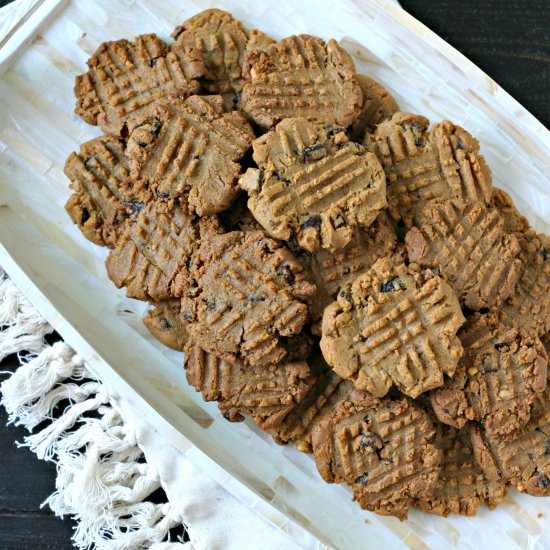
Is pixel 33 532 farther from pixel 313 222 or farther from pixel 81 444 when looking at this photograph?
pixel 313 222

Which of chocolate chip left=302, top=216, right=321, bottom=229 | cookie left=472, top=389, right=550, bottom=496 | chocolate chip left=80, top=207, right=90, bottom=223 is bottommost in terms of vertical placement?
cookie left=472, top=389, right=550, bottom=496

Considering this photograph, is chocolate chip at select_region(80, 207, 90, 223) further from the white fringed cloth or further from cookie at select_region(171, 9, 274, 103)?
cookie at select_region(171, 9, 274, 103)

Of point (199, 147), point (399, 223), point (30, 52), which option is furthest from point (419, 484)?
point (30, 52)

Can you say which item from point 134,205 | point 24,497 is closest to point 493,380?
point 134,205

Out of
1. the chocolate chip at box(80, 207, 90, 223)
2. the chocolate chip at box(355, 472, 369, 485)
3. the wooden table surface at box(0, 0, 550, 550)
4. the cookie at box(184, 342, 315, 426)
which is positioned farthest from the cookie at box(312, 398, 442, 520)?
the wooden table surface at box(0, 0, 550, 550)

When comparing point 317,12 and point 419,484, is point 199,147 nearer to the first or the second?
point 317,12

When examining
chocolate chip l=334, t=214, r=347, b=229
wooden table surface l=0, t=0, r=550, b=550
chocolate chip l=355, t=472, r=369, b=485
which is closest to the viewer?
chocolate chip l=334, t=214, r=347, b=229
